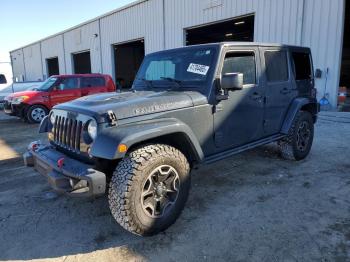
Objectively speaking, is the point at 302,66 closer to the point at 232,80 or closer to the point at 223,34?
the point at 232,80

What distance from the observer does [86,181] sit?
8.48 ft

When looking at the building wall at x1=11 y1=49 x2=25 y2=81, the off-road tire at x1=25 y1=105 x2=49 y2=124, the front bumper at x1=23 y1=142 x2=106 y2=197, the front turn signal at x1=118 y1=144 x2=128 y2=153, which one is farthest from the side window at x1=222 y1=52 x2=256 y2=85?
the building wall at x1=11 y1=49 x2=25 y2=81

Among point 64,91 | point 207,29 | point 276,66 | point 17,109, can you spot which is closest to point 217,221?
point 276,66

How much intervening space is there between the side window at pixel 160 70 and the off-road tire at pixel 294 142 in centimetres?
224

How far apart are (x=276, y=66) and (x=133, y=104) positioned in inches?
99.1

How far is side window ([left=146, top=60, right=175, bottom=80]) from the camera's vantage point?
153 inches

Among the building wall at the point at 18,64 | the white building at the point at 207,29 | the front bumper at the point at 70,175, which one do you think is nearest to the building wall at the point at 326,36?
the white building at the point at 207,29

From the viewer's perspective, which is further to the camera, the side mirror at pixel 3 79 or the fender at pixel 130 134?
the side mirror at pixel 3 79

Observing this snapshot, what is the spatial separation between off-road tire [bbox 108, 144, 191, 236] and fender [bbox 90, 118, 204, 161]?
0.43 ft

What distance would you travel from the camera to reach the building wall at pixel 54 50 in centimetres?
2534

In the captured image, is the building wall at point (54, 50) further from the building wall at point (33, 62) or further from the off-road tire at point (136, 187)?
the off-road tire at point (136, 187)

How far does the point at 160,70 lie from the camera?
4.07 m

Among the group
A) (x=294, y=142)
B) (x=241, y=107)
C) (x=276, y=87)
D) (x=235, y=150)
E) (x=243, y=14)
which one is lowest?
(x=294, y=142)

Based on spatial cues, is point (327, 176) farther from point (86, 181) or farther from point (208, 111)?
point (86, 181)
